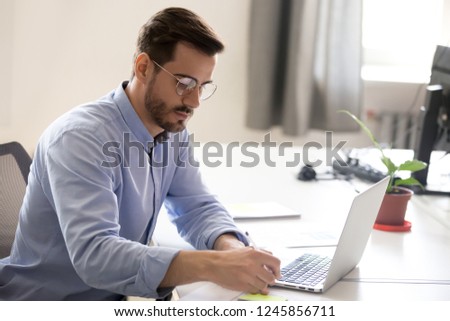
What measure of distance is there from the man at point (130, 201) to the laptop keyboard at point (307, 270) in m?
0.07

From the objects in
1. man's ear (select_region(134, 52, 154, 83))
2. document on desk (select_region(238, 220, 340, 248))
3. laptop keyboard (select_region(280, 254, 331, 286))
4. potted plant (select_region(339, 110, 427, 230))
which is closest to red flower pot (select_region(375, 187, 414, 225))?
potted plant (select_region(339, 110, 427, 230))

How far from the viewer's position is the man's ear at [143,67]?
158cm

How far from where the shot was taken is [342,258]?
1.39m

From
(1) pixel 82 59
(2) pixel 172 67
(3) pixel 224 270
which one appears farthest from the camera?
(1) pixel 82 59

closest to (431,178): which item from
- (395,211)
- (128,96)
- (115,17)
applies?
(395,211)

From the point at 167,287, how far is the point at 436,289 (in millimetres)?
601

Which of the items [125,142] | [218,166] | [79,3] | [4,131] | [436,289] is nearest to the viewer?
[436,289]

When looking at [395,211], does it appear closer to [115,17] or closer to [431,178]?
[431,178]

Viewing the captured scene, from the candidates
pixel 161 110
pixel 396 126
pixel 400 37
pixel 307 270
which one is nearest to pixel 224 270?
pixel 307 270

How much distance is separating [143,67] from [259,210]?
65 centimetres

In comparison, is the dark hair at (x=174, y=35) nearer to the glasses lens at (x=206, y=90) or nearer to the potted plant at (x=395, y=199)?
the glasses lens at (x=206, y=90)

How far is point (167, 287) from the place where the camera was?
1323 millimetres

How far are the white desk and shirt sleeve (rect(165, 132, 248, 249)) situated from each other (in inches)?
2.3

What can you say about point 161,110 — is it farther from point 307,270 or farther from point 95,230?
point 307,270
